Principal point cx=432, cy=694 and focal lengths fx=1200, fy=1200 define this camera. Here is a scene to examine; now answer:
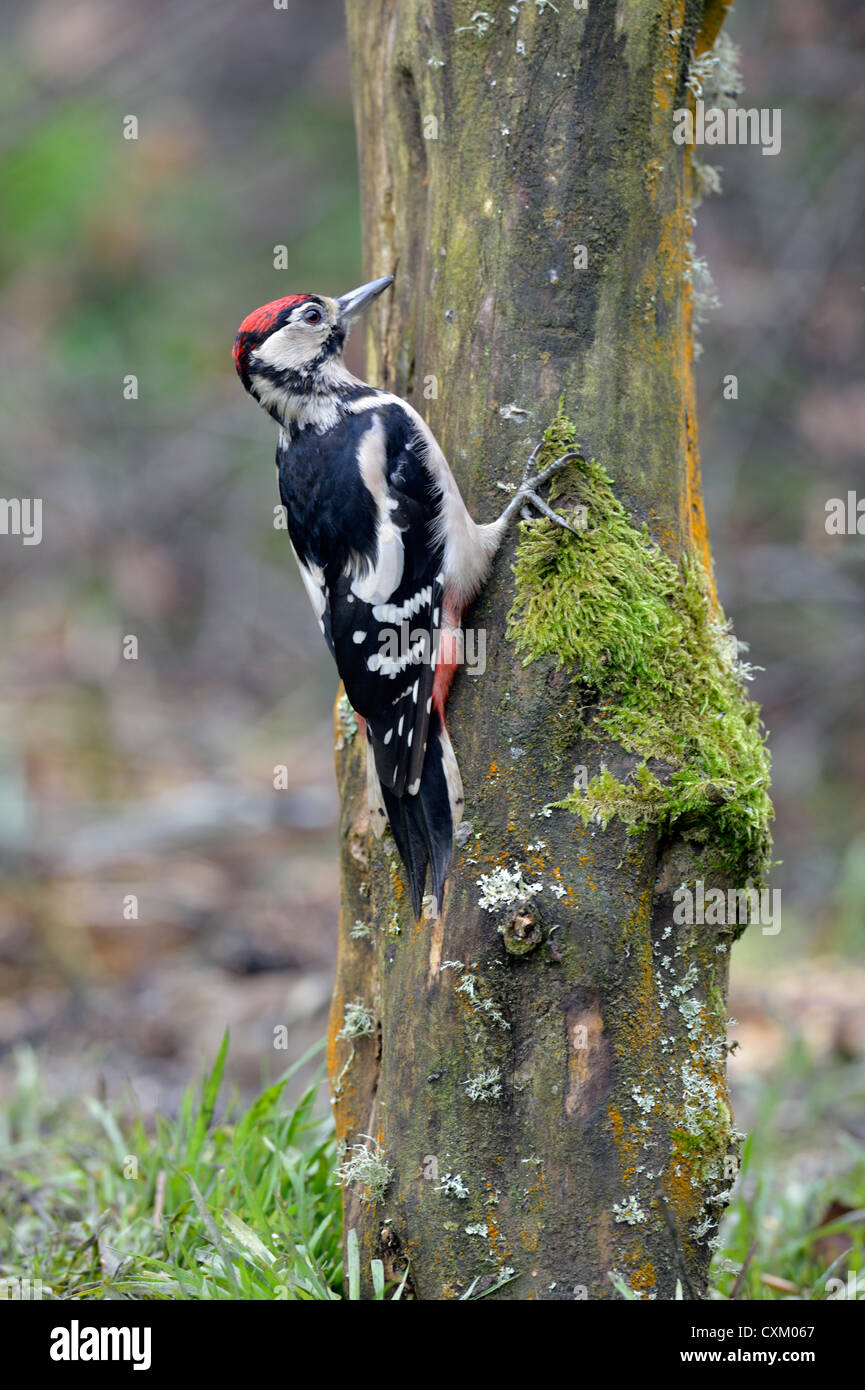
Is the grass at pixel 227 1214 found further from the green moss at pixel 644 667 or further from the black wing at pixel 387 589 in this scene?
the black wing at pixel 387 589

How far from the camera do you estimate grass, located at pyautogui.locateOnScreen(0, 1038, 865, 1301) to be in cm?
248

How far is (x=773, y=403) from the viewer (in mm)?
7711

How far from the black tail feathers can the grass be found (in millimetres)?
749

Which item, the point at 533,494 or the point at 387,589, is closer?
the point at 533,494

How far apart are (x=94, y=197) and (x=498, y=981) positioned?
8.92 meters

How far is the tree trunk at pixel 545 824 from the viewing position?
228 centimetres

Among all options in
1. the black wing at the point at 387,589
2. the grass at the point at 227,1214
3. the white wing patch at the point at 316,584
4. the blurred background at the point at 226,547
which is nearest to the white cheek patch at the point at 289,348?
the black wing at the point at 387,589

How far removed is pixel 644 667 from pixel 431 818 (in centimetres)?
53

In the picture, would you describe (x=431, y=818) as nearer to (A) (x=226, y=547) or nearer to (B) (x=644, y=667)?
(B) (x=644, y=667)

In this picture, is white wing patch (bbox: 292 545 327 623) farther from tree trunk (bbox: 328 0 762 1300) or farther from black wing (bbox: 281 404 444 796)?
tree trunk (bbox: 328 0 762 1300)

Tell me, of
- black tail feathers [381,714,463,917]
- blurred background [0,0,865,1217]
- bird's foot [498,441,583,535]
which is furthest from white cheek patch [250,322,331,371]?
blurred background [0,0,865,1217]

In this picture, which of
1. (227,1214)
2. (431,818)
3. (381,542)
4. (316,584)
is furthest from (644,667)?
(227,1214)

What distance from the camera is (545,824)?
2357mm
